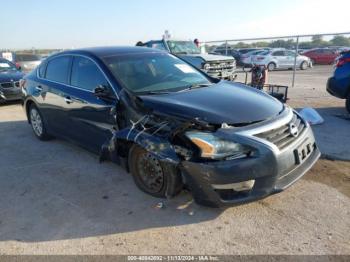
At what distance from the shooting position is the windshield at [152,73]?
4.36 meters

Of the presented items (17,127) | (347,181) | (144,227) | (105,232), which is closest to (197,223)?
(144,227)

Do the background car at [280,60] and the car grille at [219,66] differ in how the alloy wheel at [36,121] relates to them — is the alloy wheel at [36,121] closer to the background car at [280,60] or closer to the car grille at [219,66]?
the car grille at [219,66]

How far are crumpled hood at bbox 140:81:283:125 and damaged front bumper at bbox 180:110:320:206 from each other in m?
0.21

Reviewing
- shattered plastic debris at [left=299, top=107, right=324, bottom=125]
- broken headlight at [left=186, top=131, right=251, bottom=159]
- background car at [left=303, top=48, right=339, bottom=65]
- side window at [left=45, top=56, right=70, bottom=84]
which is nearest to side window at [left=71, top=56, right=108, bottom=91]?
side window at [left=45, top=56, right=70, bottom=84]

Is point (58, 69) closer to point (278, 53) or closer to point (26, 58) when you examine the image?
point (26, 58)

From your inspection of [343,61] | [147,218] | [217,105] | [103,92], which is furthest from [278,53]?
[147,218]

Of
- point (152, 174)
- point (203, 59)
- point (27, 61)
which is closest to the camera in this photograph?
point (152, 174)

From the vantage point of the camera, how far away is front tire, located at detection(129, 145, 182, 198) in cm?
352

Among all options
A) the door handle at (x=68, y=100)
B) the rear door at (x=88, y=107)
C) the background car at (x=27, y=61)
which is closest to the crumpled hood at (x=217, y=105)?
the rear door at (x=88, y=107)

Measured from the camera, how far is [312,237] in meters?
3.12

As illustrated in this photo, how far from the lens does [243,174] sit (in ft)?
10.4

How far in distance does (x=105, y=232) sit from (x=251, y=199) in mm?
1428

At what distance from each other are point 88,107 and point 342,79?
18.3 ft

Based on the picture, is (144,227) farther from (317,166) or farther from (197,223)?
(317,166)
